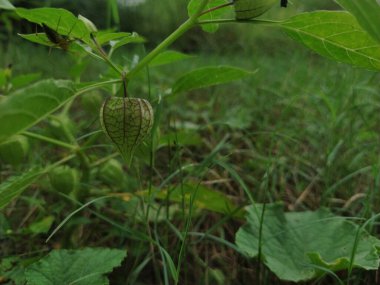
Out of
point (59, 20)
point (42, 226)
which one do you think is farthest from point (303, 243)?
point (59, 20)

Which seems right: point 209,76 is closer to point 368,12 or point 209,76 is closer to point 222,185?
point 368,12

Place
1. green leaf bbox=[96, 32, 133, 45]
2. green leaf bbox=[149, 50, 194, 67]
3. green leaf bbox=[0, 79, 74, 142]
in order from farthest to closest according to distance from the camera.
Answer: green leaf bbox=[149, 50, 194, 67]
green leaf bbox=[96, 32, 133, 45]
green leaf bbox=[0, 79, 74, 142]

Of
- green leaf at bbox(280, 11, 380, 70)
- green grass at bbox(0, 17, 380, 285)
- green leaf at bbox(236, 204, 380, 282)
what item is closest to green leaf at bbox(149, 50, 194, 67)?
green grass at bbox(0, 17, 380, 285)

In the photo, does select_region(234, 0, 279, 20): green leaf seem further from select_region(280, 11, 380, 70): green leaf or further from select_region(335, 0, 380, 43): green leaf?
select_region(335, 0, 380, 43): green leaf

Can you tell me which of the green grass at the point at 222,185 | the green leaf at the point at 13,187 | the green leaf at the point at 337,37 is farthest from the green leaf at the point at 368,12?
the green leaf at the point at 13,187

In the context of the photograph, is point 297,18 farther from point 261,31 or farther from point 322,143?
point 261,31

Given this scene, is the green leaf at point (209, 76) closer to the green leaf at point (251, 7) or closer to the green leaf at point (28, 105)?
the green leaf at point (251, 7)
